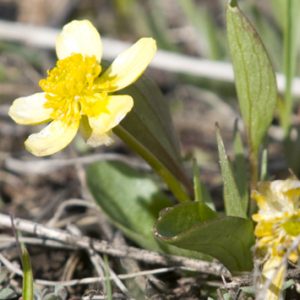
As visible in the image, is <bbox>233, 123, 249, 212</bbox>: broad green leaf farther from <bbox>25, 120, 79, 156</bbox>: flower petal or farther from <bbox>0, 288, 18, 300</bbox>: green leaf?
<bbox>0, 288, 18, 300</bbox>: green leaf

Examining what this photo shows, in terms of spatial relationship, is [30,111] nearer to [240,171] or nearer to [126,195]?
[126,195]

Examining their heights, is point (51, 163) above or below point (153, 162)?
below

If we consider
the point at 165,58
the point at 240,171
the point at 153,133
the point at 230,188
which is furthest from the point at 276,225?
the point at 165,58

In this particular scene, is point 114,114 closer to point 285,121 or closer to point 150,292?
point 150,292

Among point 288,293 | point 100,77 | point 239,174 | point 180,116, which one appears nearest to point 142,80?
point 100,77

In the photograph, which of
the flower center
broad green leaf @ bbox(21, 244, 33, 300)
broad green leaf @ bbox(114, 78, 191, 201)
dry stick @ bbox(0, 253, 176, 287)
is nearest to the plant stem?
broad green leaf @ bbox(114, 78, 191, 201)

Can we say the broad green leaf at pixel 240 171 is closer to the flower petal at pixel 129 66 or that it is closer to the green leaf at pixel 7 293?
the flower petal at pixel 129 66

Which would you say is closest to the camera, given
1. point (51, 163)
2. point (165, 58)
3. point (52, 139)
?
point (52, 139)
